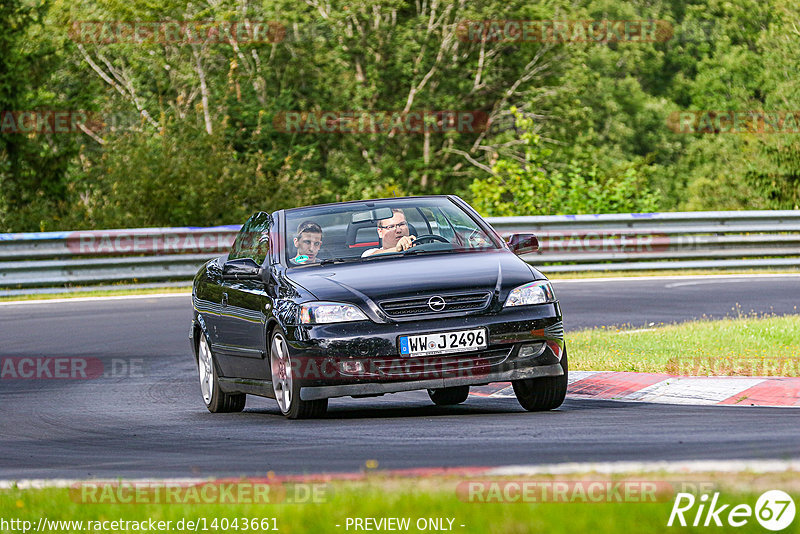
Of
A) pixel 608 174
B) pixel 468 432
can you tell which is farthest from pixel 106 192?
pixel 468 432

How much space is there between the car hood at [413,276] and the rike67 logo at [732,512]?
4.16 m

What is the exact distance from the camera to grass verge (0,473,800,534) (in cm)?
492

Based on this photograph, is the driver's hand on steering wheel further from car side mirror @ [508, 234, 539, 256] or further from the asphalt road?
the asphalt road

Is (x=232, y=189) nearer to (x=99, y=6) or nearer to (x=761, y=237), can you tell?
(x=761, y=237)


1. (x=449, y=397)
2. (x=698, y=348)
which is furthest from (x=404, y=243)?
(x=698, y=348)

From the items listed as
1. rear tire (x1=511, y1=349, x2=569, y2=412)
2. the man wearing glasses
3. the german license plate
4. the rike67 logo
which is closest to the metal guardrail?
the man wearing glasses

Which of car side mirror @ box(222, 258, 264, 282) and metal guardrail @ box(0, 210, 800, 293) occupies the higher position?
car side mirror @ box(222, 258, 264, 282)

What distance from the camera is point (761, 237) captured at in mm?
24312
